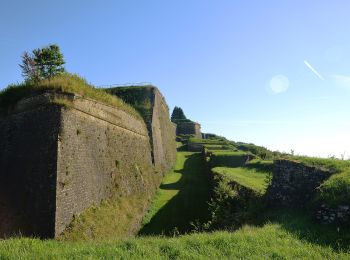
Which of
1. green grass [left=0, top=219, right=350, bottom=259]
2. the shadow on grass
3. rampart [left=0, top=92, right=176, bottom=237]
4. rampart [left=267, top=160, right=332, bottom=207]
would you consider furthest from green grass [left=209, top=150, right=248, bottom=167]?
green grass [left=0, top=219, right=350, bottom=259]

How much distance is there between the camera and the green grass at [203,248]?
764 cm

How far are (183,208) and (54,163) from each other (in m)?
9.91

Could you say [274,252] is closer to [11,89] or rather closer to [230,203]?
[230,203]

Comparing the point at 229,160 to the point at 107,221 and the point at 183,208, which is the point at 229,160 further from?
the point at 107,221

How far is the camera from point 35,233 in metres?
11.1

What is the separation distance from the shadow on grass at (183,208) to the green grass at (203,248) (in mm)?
5304

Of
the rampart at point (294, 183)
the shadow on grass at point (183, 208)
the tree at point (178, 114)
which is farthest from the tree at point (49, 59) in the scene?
the tree at point (178, 114)

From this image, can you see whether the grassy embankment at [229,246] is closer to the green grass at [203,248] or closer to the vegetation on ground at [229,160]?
the green grass at [203,248]

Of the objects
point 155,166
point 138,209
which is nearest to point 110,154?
point 138,209

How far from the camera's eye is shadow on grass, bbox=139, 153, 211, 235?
57.0 feet

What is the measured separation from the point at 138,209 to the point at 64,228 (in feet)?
22.8

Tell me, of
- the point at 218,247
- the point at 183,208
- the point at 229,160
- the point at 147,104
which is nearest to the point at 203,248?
the point at 218,247

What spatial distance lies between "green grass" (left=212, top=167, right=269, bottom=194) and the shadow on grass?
7.84ft

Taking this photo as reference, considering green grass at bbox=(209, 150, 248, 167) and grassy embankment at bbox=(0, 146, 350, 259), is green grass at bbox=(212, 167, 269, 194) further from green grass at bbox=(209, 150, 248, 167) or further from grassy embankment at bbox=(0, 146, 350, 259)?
grassy embankment at bbox=(0, 146, 350, 259)
